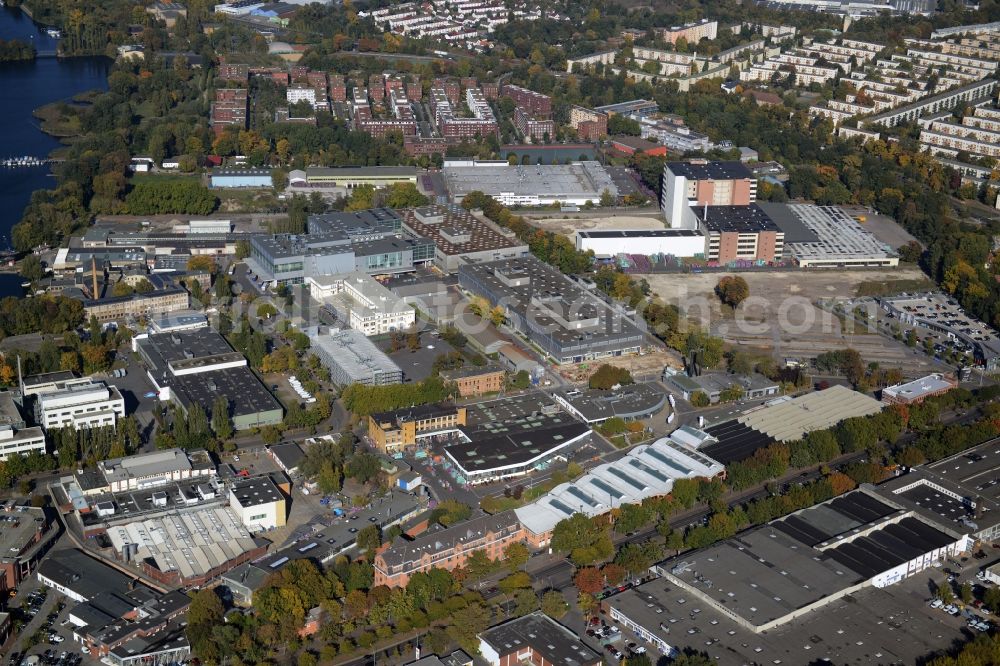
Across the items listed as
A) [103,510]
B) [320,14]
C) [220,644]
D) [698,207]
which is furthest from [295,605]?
[320,14]

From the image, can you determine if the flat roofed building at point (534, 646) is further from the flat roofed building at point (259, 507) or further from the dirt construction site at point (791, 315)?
the dirt construction site at point (791, 315)

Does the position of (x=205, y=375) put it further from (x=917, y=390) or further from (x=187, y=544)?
(x=917, y=390)

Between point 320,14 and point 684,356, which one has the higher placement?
point 320,14

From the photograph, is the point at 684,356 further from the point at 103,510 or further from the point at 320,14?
the point at 320,14

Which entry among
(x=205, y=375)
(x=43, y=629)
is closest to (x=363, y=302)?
(x=205, y=375)

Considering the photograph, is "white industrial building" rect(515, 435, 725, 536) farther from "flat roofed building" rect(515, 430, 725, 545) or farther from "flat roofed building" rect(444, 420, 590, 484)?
"flat roofed building" rect(444, 420, 590, 484)
